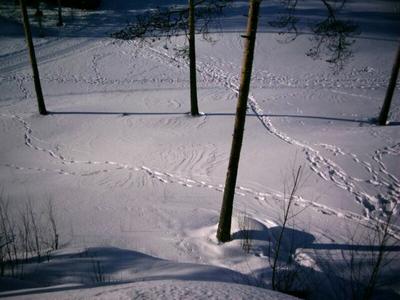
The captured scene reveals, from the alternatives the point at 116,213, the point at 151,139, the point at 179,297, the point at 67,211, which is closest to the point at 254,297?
the point at 179,297

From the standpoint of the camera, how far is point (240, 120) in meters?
4.68

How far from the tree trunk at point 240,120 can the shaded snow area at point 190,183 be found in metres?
0.40

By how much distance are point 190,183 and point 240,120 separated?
3.72 metres

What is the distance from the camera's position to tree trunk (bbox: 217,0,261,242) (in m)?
3.97

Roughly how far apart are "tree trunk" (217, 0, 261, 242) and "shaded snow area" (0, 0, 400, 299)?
402 mm

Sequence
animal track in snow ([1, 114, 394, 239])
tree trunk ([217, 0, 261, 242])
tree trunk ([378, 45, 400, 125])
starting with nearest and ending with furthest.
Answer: tree trunk ([217, 0, 261, 242]) < animal track in snow ([1, 114, 394, 239]) < tree trunk ([378, 45, 400, 125])

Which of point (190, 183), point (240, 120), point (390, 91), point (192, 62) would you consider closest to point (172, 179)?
point (190, 183)

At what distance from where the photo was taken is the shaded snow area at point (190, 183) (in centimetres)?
417

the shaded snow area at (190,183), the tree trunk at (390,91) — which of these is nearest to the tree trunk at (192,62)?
the shaded snow area at (190,183)

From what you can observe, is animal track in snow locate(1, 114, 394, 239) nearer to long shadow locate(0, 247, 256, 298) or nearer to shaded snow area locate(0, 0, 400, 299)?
shaded snow area locate(0, 0, 400, 299)

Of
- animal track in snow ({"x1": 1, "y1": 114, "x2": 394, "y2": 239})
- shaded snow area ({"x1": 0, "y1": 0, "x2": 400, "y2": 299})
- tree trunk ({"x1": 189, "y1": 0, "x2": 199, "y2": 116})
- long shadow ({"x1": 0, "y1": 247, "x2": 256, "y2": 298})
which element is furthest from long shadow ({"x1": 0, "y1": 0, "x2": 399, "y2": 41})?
long shadow ({"x1": 0, "y1": 247, "x2": 256, "y2": 298})

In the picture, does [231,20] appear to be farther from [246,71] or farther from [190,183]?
[246,71]

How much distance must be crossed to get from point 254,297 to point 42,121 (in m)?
13.0

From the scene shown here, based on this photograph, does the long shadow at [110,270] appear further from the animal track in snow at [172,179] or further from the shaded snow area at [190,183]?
the animal track in snow at [172,179]
